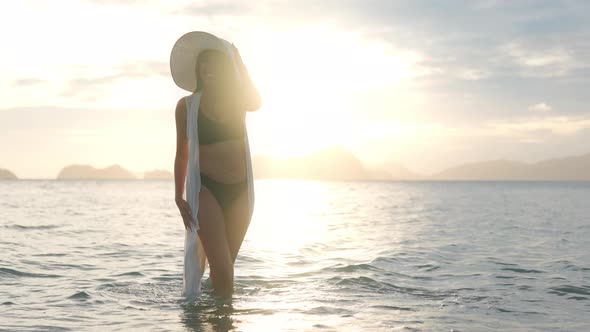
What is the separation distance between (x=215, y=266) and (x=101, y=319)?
4.39ft

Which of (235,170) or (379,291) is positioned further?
(379,291)

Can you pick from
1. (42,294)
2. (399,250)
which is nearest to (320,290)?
(42,294)

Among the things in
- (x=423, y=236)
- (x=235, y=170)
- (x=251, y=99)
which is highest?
(x=251, y=99)

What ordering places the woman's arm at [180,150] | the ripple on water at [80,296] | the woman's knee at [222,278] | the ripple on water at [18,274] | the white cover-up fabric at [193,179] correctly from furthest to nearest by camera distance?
the ripple on water at [18,274]
the ripple on water at [80,296]
the woman's knee at [222,278]
the woman's arm at [180,150]
the white cover-up fabric at [193,179]

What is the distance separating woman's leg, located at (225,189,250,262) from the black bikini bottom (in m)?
0.05

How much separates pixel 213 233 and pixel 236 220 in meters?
0.37

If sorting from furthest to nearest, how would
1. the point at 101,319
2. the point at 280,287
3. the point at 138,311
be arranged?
the point at 280,287 < the point at 138,311 < the point at 101,319

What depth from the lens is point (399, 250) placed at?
14555 mm

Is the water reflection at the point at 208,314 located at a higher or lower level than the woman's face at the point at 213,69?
lower

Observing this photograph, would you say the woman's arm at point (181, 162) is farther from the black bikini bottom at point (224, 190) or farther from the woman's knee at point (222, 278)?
the woman's knee at point (222, 278)

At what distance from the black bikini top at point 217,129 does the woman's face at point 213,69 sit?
370 millimetres

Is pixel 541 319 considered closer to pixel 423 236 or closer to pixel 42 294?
pixel 42 294

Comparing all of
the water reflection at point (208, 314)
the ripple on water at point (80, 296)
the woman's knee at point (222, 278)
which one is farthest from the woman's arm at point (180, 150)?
the ripple on water at point (80, 296)

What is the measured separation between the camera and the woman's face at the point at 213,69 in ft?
21.5
